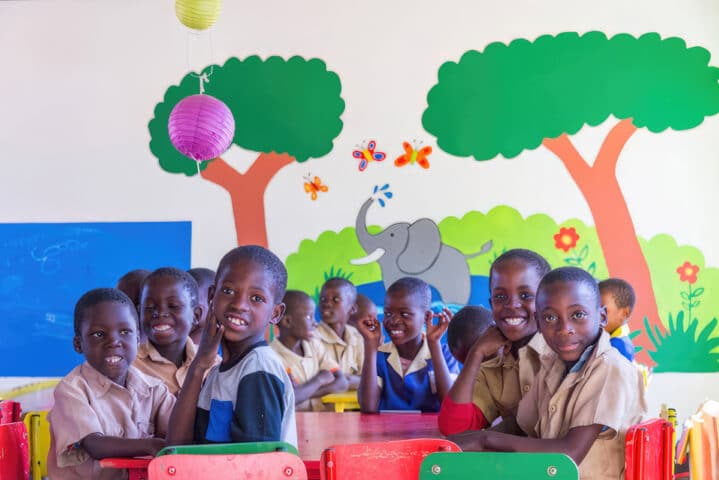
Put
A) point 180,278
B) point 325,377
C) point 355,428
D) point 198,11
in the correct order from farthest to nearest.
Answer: point 325,377 → point 198,11 → point 180,278 → point 355,428

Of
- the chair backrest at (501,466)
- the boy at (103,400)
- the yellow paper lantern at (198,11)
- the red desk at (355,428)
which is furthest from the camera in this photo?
the yellow paper lantern at (198,11)

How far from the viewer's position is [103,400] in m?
2.77

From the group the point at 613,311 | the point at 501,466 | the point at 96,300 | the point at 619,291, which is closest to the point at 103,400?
the point at 96,300

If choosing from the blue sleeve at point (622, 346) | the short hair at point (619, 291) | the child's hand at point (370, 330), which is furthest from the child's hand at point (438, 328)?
the short hair at point (619, 291)

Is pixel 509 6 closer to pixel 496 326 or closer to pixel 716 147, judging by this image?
pixel 716 147

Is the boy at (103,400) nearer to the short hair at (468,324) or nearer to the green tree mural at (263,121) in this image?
the short hair at (468,324)

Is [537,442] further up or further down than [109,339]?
further down

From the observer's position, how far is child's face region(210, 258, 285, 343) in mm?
2367

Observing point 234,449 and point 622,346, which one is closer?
point 234,449

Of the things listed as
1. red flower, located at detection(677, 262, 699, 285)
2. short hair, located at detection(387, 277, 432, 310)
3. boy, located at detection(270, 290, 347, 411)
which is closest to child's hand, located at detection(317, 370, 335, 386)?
boy, located at detection(270, 290, 347, 411)

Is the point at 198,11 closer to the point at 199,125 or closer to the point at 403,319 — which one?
the point at 199,125

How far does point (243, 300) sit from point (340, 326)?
330cm

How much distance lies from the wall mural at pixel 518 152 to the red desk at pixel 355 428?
8.14 ft

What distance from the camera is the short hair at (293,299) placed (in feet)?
17.3
